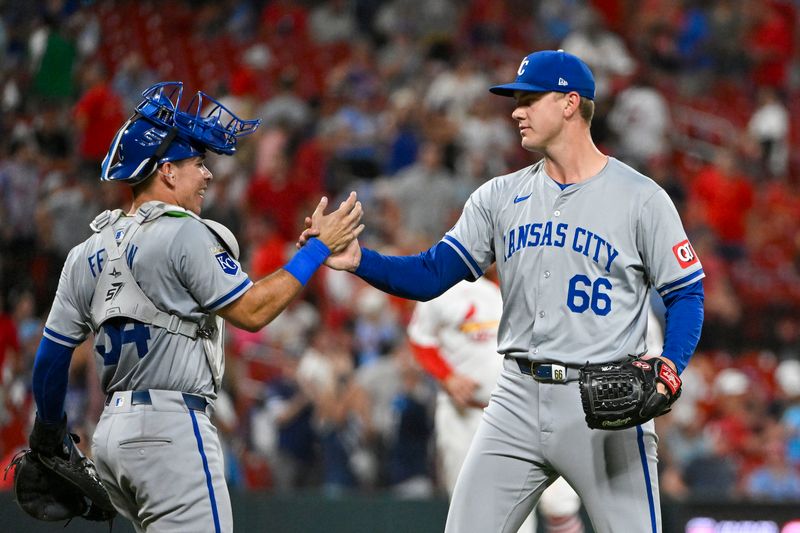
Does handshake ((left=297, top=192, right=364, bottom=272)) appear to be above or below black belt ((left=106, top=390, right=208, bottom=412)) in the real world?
above

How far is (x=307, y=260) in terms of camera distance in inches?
165

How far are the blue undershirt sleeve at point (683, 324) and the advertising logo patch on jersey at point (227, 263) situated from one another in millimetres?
1475

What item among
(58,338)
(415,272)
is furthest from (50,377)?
(415,272)

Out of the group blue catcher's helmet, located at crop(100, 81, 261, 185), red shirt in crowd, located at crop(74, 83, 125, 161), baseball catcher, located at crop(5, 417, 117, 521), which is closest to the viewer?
blue catcher's helmet, located at crop(100, 81, 261, 185)

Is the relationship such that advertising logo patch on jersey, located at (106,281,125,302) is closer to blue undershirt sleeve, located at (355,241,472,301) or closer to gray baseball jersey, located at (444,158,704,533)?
blue undershirt sleeve, located at (355,241,472,301)

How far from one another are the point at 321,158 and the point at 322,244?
8.01 m

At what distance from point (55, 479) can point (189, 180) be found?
121 cm

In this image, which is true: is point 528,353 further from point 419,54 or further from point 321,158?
point 419,54

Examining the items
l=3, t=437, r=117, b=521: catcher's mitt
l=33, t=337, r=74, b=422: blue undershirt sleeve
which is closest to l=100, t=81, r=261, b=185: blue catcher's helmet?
l=33, t=337, r=74, b=422: blue undershirt sleeve

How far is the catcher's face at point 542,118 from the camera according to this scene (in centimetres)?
432

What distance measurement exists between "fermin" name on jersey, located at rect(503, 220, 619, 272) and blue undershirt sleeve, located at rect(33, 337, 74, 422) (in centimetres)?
163

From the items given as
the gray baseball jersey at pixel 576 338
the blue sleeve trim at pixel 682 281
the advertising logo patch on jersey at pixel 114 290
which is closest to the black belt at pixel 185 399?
the advertising logo patch on jersey at pixel 114 290

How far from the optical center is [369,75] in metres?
13.3

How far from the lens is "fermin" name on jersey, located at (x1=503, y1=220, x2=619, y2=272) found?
4.10 m
